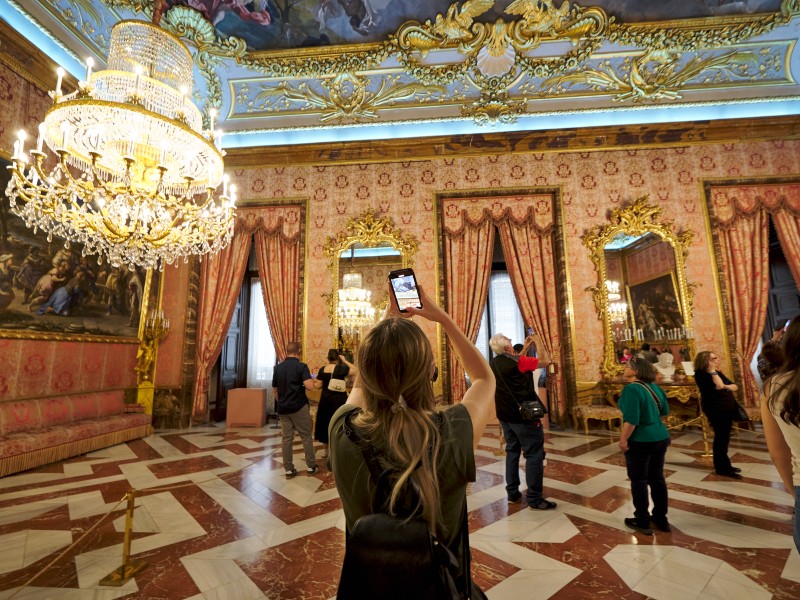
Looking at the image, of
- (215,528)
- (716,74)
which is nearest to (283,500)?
(215,528)

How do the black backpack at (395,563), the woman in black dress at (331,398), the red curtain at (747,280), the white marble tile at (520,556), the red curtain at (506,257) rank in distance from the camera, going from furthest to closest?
the red curtain at (506,257) → the red curtain at (747,280) → the woman in black dress at (331,398) → the white marble tile at (520,556) → the black backpack at (395,563)

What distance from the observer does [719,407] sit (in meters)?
3.84

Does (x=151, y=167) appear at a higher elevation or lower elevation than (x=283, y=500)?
higher

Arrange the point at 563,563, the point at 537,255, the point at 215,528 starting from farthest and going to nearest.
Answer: the point at 537,255, the point at 215,528, the point at 563,563

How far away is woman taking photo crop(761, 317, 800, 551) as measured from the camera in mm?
1378

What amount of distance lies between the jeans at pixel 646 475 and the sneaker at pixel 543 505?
598 millimetres

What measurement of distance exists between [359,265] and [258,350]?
3709 millimetres

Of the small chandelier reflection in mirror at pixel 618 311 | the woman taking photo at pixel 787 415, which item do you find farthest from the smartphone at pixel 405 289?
the small chandelier reflection in mirror at pixel 618 311

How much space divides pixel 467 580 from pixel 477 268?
6.26 meters

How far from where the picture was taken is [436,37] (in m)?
6.02

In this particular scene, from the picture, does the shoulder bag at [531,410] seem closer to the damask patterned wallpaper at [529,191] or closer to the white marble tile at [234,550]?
the white marble tile at [234,550]

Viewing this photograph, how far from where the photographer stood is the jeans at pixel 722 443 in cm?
382

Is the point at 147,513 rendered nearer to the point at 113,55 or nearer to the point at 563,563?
the point at 563,563

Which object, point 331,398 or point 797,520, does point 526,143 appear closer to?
point 331,398
